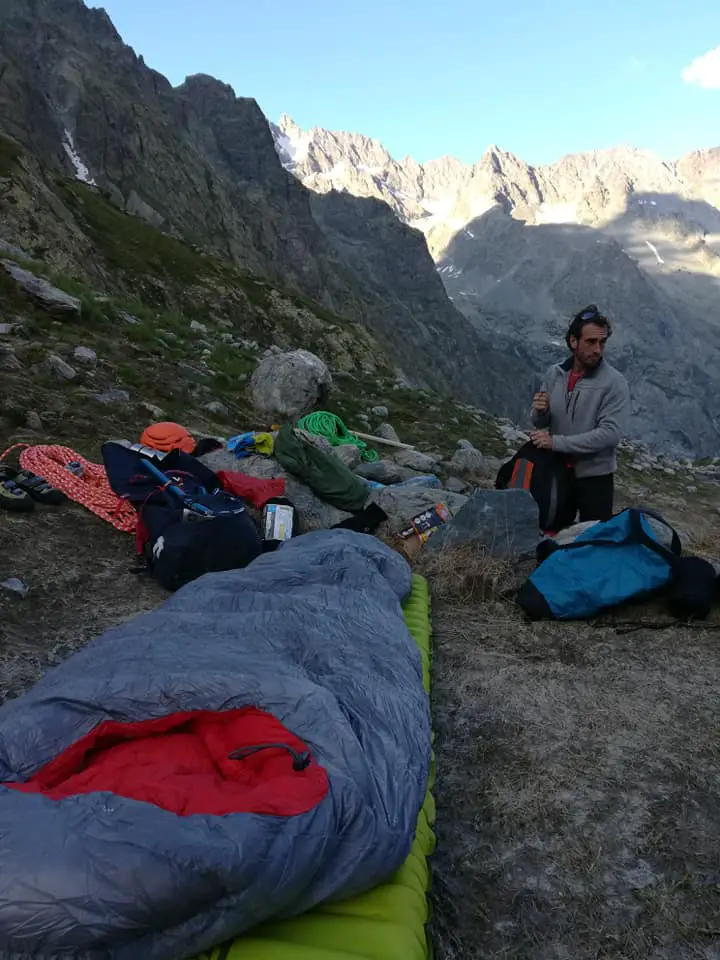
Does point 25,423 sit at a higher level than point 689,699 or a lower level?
higher

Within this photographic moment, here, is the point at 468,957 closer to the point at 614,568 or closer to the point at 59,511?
the point at 614,568

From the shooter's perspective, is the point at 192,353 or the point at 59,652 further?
the point at 192,353

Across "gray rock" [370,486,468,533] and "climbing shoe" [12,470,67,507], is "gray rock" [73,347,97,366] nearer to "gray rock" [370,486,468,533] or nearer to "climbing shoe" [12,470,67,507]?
"climbing shoe" [12,470,67,507]

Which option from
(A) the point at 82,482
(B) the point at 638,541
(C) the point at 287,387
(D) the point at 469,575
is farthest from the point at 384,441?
(B) the point at 638,541

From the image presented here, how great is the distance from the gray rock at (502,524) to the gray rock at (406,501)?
0.87m

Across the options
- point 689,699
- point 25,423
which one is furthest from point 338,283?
point 689,699

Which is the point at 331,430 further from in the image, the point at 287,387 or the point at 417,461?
the point at 287,387

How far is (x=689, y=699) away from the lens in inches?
129

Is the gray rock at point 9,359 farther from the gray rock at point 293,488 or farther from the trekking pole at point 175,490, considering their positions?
the trekking pole at point 175,490

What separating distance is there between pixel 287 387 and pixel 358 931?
9.38 metres

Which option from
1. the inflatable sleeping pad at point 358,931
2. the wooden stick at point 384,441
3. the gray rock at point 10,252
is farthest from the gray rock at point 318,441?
the gray rock at point 10,252

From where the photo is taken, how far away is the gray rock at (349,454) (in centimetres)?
823

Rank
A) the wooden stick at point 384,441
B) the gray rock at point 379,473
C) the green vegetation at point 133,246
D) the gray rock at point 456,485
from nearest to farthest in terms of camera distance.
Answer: the gray rock at point 379,473 → the gray rock at point 456,485 → the wooden stick at point 384,441 → the green vegetation at point 133,246

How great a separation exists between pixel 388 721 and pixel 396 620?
1090mm
